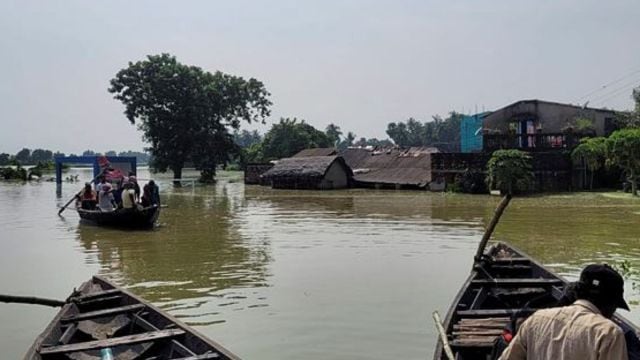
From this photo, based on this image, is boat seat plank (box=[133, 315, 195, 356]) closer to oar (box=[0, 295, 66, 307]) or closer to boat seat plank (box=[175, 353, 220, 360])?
boat seat plank (box=[175, 353, 220, 360])

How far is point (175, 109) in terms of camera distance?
45844 mm

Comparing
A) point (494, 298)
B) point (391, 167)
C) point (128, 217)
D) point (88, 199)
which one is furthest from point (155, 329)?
point (391, 167)

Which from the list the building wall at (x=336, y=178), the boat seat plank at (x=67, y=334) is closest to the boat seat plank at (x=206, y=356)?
the boat seat plank at (x=67, y=334)

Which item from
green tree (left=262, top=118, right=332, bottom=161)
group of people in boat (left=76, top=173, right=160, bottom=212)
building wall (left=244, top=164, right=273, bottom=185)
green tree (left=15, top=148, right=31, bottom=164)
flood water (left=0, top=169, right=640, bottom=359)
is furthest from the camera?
green tree (left=15, top=148, right=31, bottom=164)

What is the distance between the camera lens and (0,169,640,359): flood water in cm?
805

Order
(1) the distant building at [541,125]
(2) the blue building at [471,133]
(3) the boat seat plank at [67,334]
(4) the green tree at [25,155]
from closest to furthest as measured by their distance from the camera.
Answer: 1. (3) the boat seat plank at [67,334]
2. (1) the distant building at [541,125]
3. (2) the blue building at [471,133]
4. (4) the green tree at [25,155]

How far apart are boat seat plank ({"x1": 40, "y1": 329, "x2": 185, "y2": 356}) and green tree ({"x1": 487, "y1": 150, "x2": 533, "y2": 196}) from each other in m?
24.6

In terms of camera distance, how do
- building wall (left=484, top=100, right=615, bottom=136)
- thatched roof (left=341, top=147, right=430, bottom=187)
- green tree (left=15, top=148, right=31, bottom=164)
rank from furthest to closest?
green tree (left=15, top=148, right=31, bottom=164) < thatched roof (left=341, top=147, right=430, bottom=187) < building wall (left=484, top=100, right=615, bottom=136)

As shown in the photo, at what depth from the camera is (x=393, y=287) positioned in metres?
10.5

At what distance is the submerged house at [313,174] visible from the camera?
39094 millimetres

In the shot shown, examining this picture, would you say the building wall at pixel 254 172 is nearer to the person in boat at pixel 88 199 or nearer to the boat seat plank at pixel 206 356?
the person in boat at pixel 88 199

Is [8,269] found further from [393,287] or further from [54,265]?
[393,287]

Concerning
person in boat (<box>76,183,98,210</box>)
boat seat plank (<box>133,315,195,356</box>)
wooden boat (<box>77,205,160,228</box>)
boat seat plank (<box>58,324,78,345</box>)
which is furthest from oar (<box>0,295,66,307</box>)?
person in boat (<box>76,183,98,210</box>)

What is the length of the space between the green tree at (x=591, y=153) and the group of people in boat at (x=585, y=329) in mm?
26600
